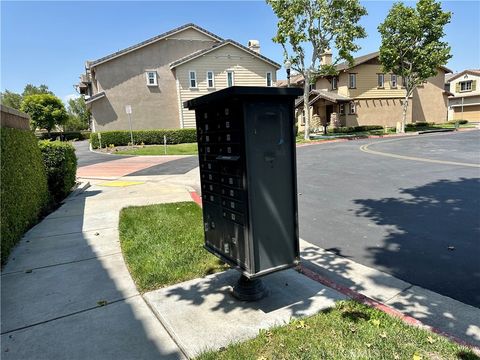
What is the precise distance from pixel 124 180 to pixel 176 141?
17765mm

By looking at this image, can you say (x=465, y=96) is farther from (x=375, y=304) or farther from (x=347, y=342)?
(x=347, y=342)

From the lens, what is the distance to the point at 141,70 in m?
30.3

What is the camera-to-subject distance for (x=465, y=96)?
53656 mm

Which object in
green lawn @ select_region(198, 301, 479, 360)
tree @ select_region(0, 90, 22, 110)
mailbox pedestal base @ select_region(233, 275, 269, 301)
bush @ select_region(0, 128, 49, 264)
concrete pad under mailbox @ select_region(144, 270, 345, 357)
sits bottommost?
green lawn @ select_region(198, 301, 479, 360)

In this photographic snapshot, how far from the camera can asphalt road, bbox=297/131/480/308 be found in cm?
446

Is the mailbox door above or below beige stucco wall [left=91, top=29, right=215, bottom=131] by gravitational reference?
below

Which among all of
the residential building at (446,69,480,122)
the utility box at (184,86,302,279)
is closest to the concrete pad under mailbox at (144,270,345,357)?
the utility box at (184,86,302,279)

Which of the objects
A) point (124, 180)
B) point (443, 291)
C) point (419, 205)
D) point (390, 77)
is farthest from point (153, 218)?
point (390, 77)

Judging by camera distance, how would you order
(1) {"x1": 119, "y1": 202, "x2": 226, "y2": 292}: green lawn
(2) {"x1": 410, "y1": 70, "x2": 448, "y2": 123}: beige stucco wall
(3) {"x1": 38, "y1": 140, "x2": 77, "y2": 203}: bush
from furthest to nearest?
(2) {"x1": 410, "y1": 70, "x2": 448, "y2": 123}: beige stucco wall, (3) {"x1": 38, "y1": 140, "x2": 77, "y2": 203}: bush, (1) {"x1": 119, "y1": 202, "x2": 226, "y2": 292}: green lawn

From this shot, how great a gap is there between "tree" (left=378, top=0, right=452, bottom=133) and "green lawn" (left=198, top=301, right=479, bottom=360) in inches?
1312

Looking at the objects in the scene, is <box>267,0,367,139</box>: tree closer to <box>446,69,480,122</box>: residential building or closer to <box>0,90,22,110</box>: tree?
<box>446,69,480,122</box>: residential building

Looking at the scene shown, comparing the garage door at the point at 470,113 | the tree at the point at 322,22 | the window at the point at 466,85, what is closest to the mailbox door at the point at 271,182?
the tree at the point at 322,22

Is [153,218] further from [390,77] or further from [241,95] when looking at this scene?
[390,77]

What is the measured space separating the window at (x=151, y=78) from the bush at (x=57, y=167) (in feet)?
72.9
